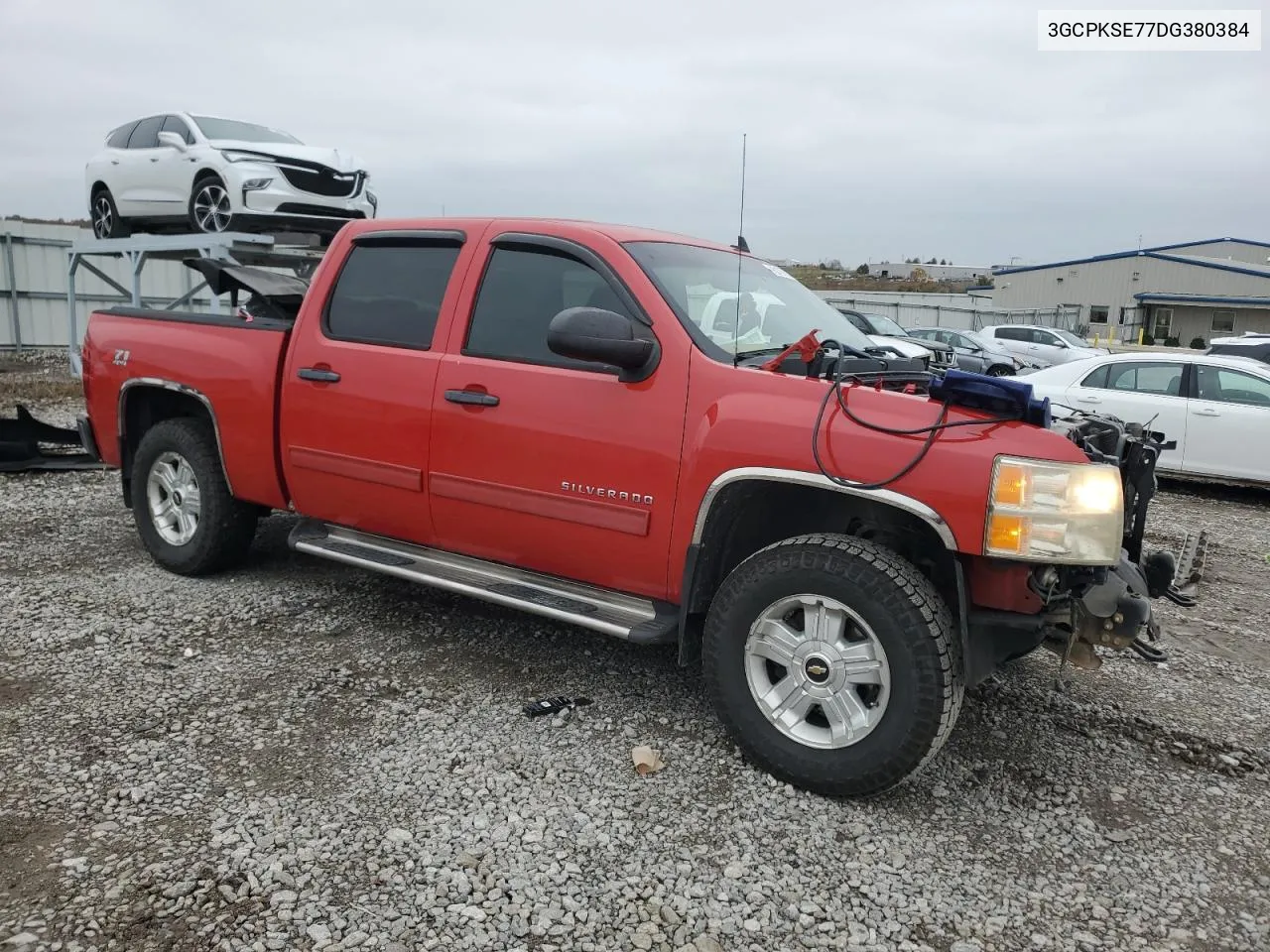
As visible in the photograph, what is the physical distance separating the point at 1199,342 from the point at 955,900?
50.1m

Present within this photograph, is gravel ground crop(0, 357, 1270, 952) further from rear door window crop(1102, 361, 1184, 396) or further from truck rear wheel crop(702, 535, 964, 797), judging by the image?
rear door window crop(1102, 361, 1184, 396)

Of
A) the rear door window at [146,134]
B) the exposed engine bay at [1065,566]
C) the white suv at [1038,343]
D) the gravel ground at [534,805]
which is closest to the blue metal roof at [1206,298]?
the white suv at [1038,343]

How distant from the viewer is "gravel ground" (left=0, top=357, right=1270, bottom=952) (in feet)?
8.55

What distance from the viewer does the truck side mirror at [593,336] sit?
3.37 metres

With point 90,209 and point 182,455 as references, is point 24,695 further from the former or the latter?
point 90,209

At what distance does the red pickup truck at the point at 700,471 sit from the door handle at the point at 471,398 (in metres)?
0.01

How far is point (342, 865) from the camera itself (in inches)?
110

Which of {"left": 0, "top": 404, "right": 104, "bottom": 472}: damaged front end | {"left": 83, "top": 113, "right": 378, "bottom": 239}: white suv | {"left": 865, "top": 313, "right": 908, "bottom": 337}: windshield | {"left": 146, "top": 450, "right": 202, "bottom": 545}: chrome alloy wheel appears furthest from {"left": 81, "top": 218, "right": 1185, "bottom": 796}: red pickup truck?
{"left": 865, "top": 313, "right": 908, "bottom": 337}: windshield

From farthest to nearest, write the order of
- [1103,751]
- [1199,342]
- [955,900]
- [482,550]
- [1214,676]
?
[1199,342] < [1214,676] < [482,550] < [1103,751] < [955,900]

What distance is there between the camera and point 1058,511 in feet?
9.50

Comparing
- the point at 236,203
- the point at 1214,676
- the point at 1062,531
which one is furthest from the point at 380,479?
the point at 236,203

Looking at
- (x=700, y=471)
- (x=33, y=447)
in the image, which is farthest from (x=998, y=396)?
(x=33, y=447)

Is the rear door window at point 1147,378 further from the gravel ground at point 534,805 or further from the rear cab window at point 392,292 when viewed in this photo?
the rear cab window at point 392,292

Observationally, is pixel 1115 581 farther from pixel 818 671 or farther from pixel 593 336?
pixel 593 336
